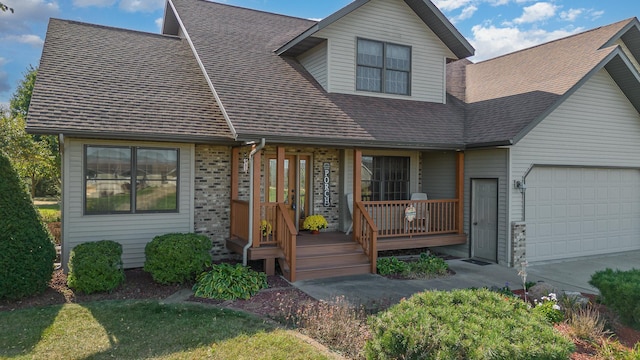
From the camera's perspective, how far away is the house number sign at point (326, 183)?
1143 cm

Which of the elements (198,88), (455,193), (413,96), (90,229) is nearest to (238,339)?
(90,229)

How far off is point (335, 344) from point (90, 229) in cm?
598

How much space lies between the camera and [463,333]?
414 cm

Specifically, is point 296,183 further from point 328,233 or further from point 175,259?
point 175,259

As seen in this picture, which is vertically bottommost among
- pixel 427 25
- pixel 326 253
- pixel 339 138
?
pixel 326 253

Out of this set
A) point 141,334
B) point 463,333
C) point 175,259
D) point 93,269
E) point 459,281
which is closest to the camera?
point 463,333

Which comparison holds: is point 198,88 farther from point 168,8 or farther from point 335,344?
point 335,344

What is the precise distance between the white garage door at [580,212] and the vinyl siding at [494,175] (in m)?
0.71

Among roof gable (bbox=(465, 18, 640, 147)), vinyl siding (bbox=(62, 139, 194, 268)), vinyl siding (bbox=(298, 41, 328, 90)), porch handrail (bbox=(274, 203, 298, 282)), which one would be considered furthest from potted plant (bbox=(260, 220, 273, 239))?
roof gable (bbox=(465, 18, 640, 147))

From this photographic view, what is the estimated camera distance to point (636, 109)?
1211 cm

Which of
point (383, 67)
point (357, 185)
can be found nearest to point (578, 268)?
point (357, 185)

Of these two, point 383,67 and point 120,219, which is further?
point 383,67

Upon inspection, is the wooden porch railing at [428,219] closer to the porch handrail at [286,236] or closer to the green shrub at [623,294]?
the porch handrail at [286,236]

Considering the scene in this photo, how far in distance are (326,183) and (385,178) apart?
190 centimetres
